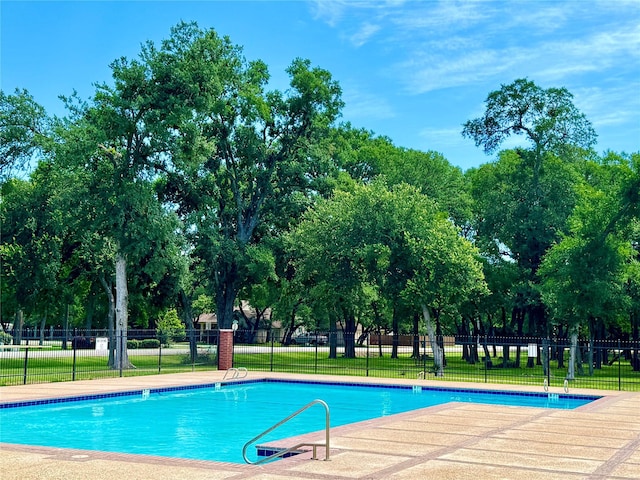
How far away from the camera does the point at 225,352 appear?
120ft

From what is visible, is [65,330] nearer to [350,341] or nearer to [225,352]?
[225,352]

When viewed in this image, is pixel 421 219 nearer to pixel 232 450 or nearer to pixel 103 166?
pixel 103 166

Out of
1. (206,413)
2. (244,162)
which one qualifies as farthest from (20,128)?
(206,413)

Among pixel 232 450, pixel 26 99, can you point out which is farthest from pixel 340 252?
pixel 232 450

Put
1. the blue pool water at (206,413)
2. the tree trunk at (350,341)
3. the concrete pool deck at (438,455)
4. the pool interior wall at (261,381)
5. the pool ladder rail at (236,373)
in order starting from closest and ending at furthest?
the concrete pool deck at (438,455)
the blue pool water at (206,413)
the pool interior wall at (261,381)
the pool ladder rail at (236,373)
the tree trunk at (350,341)

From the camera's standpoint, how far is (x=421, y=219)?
1511 inches

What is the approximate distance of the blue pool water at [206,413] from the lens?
57.6ft

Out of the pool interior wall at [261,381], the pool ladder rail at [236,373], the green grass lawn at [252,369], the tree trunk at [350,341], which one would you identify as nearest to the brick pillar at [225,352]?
the green grass lawn at [252,369]

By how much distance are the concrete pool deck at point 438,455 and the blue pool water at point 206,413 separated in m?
1.79

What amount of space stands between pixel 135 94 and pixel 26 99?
19.8ft

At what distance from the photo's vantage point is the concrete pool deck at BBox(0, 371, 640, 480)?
446 inches

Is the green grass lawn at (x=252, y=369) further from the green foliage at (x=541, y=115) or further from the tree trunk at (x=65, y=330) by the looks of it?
the green foliage at (x=541, y=115)

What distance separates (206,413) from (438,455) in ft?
37.2

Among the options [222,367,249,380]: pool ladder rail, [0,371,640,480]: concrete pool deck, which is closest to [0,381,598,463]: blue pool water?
[222,367,249,380]: pool ladder rail
